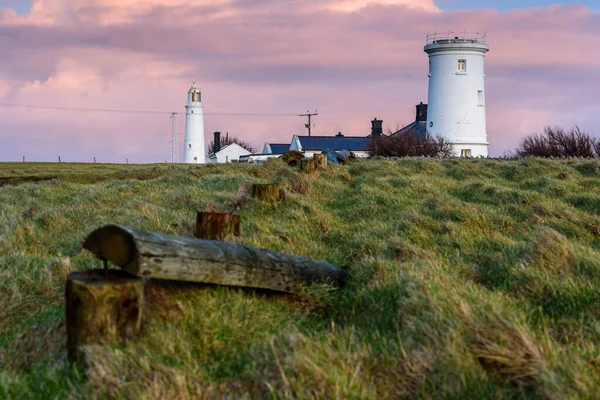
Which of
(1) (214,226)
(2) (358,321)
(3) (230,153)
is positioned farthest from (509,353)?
(3) (230,153)

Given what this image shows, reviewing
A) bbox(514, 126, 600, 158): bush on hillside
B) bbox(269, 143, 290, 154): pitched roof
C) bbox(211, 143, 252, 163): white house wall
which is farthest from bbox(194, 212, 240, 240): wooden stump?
bbox(211, 143, 252, 163): white house wall

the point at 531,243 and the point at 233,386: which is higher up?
the point at 531,243

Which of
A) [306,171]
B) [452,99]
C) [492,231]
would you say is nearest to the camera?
[492,231]

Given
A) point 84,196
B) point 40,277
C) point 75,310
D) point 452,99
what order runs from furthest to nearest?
point 452,99 < point 84,196 < point 40,277 < point 75,310

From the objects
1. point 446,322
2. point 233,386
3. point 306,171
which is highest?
point 306,171

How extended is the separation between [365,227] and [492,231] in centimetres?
160

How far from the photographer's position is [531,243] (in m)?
6.81

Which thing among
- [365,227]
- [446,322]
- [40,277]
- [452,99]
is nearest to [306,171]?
[365,227]

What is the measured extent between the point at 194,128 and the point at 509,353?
8324 centimetres

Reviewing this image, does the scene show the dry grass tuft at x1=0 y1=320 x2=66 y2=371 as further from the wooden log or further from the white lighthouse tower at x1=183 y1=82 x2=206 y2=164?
the white lighthouse tower at x1=183 y1=82 x2=206 y2=164

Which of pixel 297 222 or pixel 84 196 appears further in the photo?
pixel 84 196

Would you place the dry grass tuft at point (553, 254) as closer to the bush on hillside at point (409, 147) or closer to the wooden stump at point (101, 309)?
the wooden stump at point (101, 309)

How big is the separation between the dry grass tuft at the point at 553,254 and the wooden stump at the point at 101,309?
3.65 meters

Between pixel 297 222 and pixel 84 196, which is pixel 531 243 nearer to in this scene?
pixel 297 222
